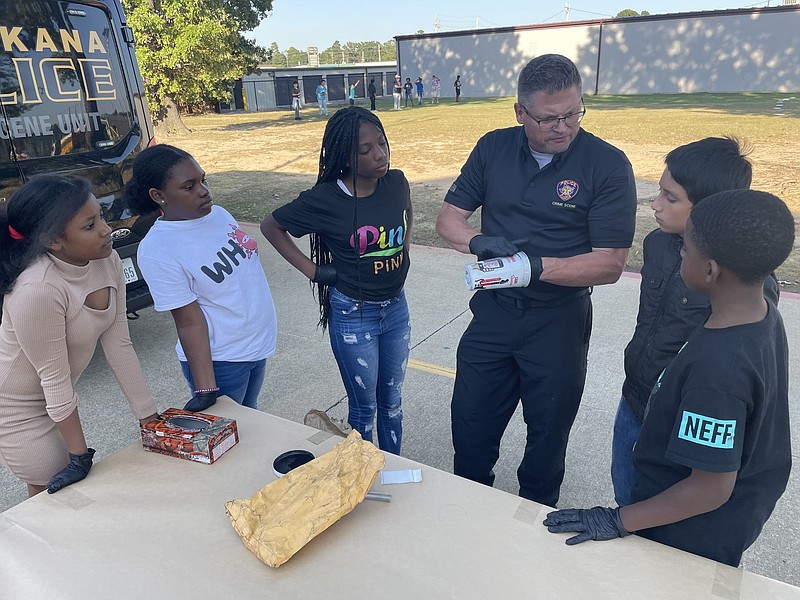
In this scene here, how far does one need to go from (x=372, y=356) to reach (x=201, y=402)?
77cm

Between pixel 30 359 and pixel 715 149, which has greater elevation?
pixel 715 149

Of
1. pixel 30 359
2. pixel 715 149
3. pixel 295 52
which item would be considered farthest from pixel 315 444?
pixel 295 52

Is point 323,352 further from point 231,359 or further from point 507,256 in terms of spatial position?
point 507,256

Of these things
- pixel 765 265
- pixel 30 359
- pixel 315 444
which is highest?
pixel 765 265

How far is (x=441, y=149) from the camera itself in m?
14.4

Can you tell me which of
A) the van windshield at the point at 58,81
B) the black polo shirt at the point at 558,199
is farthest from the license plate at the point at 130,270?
the black polo shirt at the point at 558,199

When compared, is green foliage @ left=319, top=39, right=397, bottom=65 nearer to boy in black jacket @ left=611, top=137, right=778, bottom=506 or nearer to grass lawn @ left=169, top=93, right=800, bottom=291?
grass lawn @ left=169, top=93, right=800, bottom=291

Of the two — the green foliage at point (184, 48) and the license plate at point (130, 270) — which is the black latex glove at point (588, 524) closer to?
the license plate at point (130, 270)

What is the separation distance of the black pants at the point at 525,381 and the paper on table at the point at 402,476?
2.58 feet

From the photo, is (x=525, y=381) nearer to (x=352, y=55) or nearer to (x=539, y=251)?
(x=539, y=251)

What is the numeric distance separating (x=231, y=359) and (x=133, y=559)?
3.18 feet

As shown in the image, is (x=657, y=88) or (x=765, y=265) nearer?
(x=765, y=265)

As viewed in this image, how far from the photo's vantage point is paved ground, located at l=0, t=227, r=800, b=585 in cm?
278

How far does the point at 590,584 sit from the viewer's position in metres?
1.28
